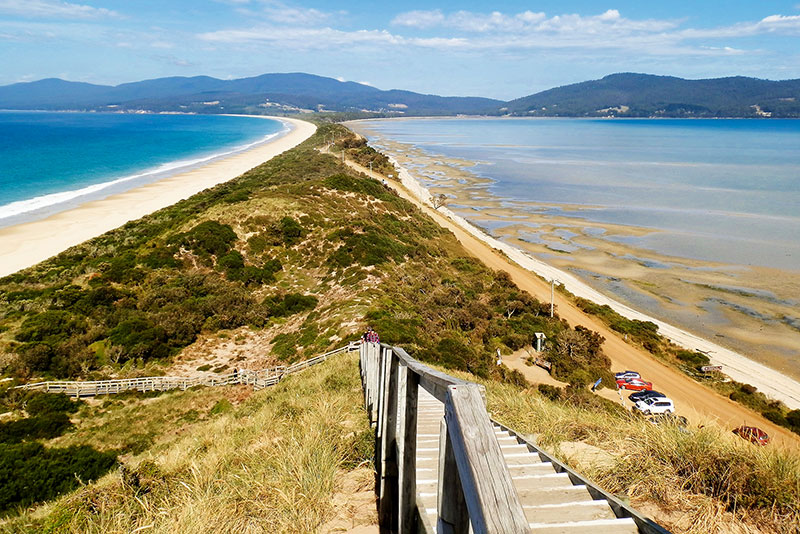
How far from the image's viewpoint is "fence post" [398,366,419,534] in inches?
125

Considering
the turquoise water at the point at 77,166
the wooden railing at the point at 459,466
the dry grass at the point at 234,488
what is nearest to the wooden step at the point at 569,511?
the wooden railing at the point at 459,466

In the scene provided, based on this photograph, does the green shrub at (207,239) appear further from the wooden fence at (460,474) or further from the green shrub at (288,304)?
the wooden fence at (460,474)

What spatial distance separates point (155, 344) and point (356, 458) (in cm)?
1649

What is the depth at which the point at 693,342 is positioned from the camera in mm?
27234

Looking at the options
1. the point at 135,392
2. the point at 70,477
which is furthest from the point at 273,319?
the point at 70,477

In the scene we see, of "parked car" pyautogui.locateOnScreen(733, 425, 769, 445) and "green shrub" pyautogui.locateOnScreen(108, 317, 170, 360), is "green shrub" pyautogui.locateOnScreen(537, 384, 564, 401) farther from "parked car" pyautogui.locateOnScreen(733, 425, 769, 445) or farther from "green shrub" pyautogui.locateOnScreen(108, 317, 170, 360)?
"green shrub" pyautogui.locateOnScreen(108, 317, 170, 360)

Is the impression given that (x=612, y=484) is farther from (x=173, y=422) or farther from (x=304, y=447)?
(x=173, y=422)

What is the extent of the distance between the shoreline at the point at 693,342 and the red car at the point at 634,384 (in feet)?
19.8

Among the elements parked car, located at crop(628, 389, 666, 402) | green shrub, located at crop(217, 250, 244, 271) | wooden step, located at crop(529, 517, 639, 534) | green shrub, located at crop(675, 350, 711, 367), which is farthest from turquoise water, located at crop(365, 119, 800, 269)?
wooden step, located at crop(529, 517, 639, 534)

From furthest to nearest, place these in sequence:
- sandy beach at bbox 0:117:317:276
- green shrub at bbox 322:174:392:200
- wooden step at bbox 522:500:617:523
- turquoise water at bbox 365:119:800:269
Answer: turquoise water at bbox 365:119:800:269, green shrub at bbox 322:174:392:200, sandy beach at bbox 0:117:317:276, wooden step at bbox 522:500:617:523

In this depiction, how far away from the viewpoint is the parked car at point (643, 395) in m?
19.3

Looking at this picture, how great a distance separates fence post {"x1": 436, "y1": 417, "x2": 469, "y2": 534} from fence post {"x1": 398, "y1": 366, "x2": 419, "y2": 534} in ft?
2.94

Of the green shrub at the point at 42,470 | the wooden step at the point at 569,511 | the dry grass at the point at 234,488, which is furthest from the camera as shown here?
the green shrub at the point at 42,470

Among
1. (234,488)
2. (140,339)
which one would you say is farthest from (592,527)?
(140,339)
